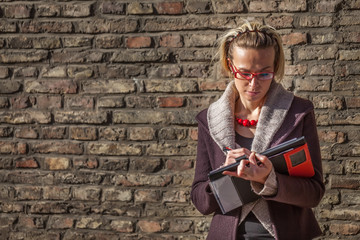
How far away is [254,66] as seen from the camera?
1659 mm

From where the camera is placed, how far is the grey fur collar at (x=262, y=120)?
1704 millimetres

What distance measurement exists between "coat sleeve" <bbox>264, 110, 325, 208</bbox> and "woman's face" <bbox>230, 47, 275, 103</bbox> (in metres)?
0.20

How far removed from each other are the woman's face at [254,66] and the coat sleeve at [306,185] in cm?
20

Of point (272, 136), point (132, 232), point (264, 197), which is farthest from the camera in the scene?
point (132, 232)

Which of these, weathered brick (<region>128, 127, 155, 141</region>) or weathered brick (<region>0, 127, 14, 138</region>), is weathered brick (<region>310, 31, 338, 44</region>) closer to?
weathered brick (<region>128, 127, 155, 141</region>)

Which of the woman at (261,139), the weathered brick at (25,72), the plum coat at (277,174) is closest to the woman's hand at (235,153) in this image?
the woman at (261,139)

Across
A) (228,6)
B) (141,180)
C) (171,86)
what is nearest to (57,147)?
(141,180)

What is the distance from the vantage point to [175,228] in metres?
2.78

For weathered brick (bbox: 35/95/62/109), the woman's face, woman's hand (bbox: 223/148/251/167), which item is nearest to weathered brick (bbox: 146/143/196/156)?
weathered brick (bbox: 35/95/62/109)

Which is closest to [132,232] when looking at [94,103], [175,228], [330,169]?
[175,228]

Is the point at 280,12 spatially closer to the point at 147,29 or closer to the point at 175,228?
the point at 147,29

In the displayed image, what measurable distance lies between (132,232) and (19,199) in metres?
0.75

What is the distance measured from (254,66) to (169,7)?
1228 millimetres

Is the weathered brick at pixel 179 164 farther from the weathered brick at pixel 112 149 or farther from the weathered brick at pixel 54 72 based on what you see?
the weathered brick at pixel 54 72
